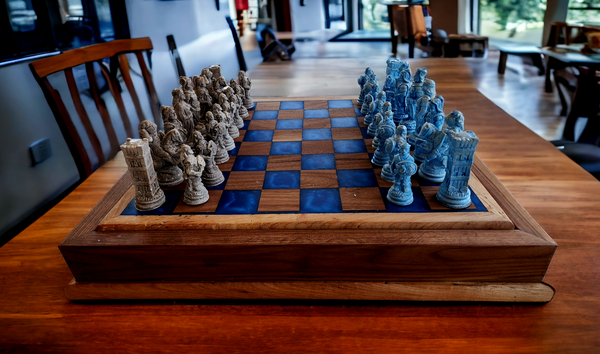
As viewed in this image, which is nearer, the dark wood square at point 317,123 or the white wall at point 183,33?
the dark wood square at point 317,123

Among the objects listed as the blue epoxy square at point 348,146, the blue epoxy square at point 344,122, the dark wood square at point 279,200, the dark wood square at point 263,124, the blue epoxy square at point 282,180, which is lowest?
the dark wood square at point 279,200

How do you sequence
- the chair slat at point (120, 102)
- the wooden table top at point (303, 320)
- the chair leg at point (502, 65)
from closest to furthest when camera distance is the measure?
the wooden table top at point (303, 320), the chair slat at point (120, 102), the chair leg at point (502, 65)

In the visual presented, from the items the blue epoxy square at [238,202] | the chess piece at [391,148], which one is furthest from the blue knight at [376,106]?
the blue epoxy square at [238,202]

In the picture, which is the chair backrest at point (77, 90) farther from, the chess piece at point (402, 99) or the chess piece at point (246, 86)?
the chess piece at point (402, 99)

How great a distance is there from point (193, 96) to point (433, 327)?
940 mm

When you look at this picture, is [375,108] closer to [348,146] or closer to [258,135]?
[348,146]

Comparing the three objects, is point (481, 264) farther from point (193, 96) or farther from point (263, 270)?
point (193, 96)

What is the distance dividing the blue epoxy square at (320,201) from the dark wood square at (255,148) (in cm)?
30

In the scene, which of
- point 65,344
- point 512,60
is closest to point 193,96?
point 65,344

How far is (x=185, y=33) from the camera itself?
378 centimetres

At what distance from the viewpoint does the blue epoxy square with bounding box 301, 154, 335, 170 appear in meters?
1.01

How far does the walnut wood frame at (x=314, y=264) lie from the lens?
0.69 m

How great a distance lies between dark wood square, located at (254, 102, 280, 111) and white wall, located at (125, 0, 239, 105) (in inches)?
68.8

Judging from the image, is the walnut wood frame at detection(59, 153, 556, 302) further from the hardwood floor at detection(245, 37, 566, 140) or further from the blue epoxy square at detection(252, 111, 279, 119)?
the hardwood floor at detection(245, 37, 566, 140)
